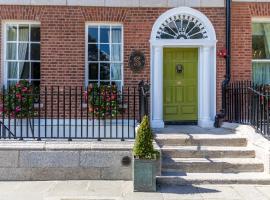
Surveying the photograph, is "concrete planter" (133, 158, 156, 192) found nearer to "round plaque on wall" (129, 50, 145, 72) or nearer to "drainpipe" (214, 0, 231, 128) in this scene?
"drainpipe" (214, 0, 231, 128)

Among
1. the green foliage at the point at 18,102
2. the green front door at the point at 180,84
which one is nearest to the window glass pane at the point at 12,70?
the green foliage at the point at 18,102

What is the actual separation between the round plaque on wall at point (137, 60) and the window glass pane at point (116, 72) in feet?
1.44

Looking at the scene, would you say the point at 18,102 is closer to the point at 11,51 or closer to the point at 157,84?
the point at 11,51

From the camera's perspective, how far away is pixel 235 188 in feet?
25.4

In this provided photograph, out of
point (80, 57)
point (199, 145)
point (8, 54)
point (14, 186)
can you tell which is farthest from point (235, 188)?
point (8, 54)

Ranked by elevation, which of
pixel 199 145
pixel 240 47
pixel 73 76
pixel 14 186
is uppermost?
pixel 240 47

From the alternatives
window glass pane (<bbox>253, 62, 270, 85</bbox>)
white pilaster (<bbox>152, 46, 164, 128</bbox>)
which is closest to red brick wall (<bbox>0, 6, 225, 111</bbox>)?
white pilaster (<bbox>152, 46, 164, 128</bbox>)

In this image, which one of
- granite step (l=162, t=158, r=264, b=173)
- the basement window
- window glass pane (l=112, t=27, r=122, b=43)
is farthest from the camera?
window glass pane (l=112, t=27, r=122, b=43)

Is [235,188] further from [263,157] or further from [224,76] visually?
[224,76]

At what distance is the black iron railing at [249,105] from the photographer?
30.4ft

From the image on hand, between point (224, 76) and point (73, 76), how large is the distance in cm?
410

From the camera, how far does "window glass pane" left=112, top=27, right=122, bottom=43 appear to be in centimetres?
1177

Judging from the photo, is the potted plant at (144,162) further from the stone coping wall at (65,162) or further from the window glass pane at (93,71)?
the window glass pane at (93,71)

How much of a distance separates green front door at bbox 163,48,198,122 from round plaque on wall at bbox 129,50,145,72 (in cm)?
70
